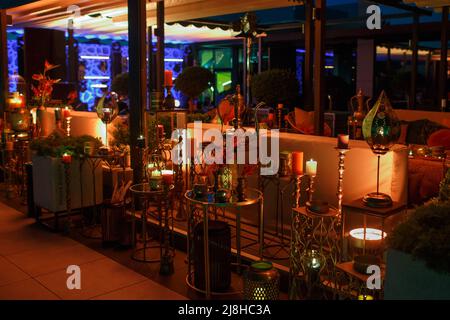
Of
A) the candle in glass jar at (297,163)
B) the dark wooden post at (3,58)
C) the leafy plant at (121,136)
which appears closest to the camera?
the candle in glass jar at (297,163)

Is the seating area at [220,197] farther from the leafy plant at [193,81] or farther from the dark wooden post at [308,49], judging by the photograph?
the leafy plant at [193,81]

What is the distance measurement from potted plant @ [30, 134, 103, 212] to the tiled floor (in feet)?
1.23

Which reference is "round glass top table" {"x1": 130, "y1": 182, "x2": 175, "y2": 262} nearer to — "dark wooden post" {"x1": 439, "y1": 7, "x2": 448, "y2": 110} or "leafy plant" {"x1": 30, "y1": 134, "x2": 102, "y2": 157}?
"leafy plant" {"x1": 30, "y1": 134, "x2": 102, "y2": 157}

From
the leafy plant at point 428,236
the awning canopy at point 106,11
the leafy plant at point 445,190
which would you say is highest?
the awning canopy at point 106,11

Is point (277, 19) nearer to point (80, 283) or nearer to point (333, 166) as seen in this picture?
point (333, 166)

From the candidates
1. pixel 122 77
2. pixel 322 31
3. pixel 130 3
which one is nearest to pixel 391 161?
pixel 322 31

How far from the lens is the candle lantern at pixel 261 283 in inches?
113

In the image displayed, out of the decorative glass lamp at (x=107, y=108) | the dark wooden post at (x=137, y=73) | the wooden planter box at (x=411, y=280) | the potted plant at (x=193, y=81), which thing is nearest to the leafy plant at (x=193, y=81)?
the potted plant at (x=193, y=81)

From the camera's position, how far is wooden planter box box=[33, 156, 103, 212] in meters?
4.96

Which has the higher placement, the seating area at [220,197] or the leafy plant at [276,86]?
the leafy plant at [276,86]

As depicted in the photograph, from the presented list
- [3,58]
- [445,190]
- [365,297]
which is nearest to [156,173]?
[365,297]

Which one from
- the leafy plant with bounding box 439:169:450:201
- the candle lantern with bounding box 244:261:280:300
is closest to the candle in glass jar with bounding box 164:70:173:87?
the candle lantern with bounding box 244:261:280:300

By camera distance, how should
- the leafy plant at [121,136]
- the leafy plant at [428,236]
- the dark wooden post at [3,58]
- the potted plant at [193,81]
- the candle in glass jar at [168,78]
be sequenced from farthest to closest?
the potted plant at [193,81] → the dark wooden post at [3,58] → the leafy plant at [121,136] → the candle in glass jar at [168,78] → the leafy plant at [428,236]
